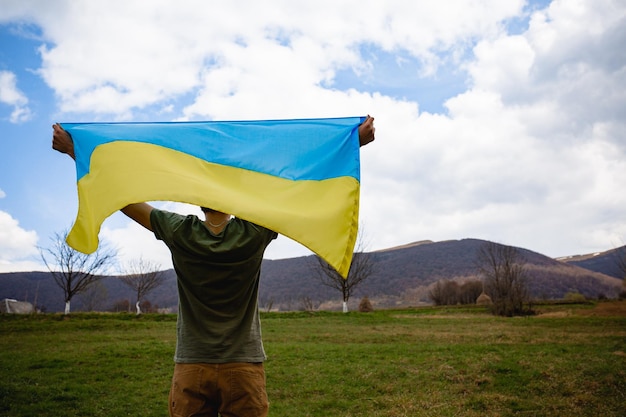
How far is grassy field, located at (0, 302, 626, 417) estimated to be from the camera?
816 centimetres

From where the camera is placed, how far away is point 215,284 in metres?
2.67

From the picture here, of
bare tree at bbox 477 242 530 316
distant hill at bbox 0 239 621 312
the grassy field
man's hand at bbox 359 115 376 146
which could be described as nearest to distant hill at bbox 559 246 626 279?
distant hill at bbox 0 239 621 312

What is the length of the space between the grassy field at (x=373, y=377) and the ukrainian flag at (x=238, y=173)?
19.3 feet

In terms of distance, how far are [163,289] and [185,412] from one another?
11938cm

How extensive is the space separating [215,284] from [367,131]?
5.26 ft

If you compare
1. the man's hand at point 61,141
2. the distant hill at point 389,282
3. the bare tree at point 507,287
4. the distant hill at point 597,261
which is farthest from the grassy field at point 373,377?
the distant hill at point 597,261

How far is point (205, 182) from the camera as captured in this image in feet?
10.5

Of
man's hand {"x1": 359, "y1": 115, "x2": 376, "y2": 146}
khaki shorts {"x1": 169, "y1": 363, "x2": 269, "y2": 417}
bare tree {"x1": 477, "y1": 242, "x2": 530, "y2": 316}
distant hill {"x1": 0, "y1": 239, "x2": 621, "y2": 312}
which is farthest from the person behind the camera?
distant hill {"x1": 0, "y1": 239, "x2": 621, "y2": 312}

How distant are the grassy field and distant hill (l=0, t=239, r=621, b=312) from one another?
226ft

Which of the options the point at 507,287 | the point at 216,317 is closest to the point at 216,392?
the point at 216,317

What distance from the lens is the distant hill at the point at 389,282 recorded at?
294 ft

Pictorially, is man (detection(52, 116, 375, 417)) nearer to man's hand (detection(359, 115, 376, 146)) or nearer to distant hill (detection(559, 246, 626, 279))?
man's hand (detection(359, 115, 376, 146))

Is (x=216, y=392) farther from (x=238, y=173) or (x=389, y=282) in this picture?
(x=389, y=282)

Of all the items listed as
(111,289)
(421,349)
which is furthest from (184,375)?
(111,289)
